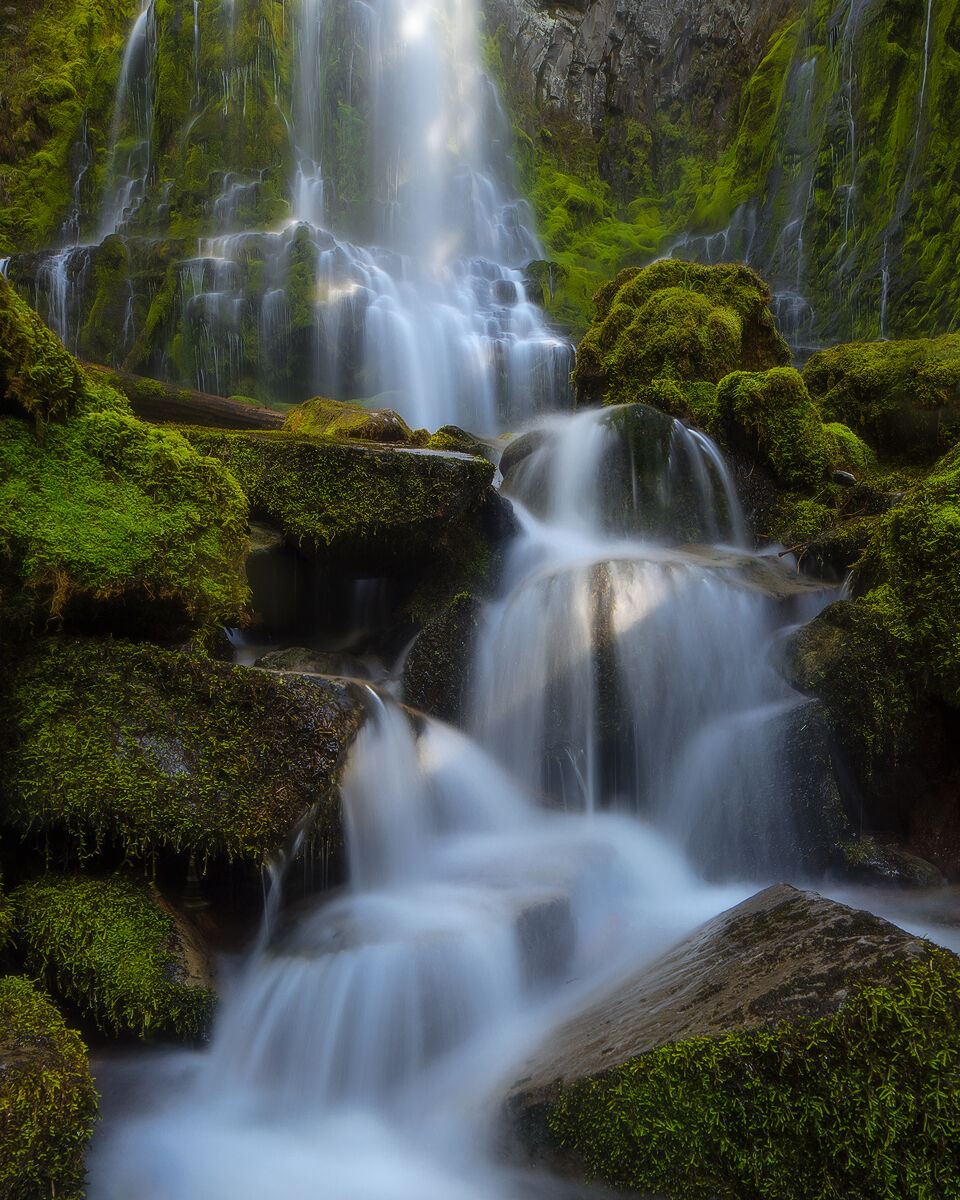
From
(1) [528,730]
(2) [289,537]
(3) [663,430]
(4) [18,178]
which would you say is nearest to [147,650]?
(2) [289,537]

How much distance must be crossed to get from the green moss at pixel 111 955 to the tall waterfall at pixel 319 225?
39.8ft

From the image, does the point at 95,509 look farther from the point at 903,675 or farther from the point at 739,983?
the point at 903,675

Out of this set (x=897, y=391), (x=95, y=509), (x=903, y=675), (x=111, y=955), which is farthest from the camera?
(x=897, y=391)

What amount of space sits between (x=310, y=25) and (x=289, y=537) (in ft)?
85.4

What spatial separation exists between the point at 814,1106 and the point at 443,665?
3968 millimetres

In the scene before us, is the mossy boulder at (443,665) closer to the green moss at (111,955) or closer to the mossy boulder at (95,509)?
the mossy boulder at (95,509)

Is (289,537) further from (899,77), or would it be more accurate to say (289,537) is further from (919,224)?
(899,77)

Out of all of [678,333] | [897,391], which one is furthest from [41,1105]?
[897,391]

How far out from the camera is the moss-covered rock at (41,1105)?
2.00 m

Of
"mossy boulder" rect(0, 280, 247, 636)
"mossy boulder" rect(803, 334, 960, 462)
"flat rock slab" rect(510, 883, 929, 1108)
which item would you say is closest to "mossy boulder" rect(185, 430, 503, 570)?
"mossy boulder" rect(0, 280, 247, 636)

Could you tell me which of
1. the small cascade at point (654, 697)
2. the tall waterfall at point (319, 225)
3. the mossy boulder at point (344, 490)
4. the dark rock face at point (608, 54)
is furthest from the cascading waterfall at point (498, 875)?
the dark rock face at point (608, 54)

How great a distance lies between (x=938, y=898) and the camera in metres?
3.88

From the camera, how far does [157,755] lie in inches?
123

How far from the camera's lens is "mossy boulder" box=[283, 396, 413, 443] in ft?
25.6
